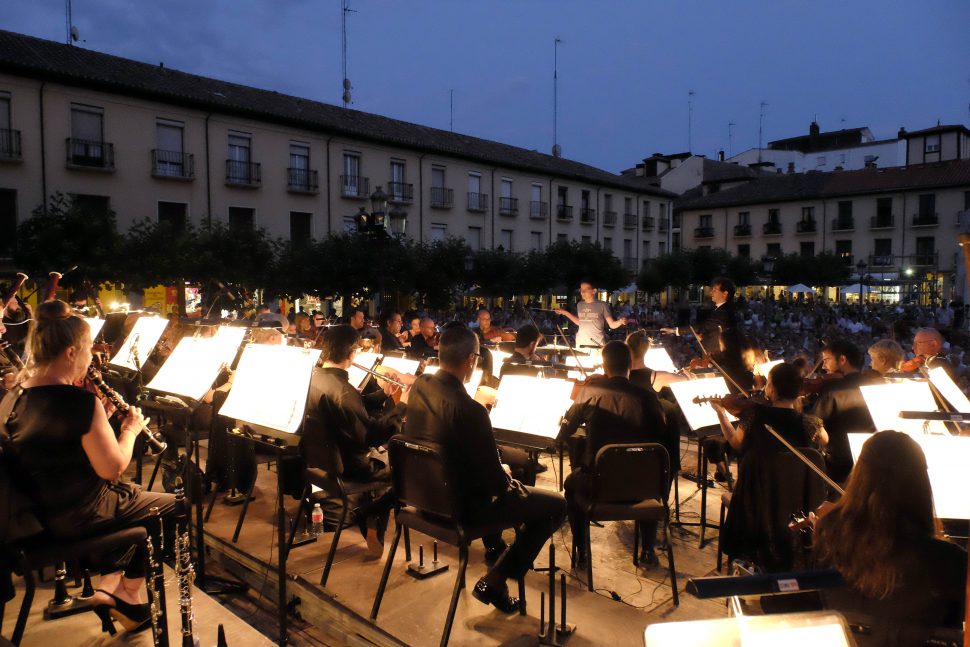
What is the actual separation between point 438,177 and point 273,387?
27.6m

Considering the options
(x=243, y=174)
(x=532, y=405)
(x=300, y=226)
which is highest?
(x=243, y=174)

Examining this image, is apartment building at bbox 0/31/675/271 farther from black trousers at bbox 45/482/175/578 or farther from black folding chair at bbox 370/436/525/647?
black trousers at bbox 45/482/175/578

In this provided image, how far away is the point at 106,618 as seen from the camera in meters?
3.54

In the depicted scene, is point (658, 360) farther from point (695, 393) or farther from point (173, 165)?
point (173, 165)

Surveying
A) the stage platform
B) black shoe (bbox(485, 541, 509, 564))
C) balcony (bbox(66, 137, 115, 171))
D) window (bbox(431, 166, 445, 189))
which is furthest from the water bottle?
window (bbox(431, 166, 445, 189))

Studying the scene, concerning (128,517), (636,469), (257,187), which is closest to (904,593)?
(636,469)

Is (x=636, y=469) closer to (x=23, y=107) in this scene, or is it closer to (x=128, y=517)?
(x=128, y=517)

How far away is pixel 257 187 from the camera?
24438mm

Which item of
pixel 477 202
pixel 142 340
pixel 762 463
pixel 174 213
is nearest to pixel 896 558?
pixel 762 463

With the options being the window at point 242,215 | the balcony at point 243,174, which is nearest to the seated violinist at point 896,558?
the window at point 242,215

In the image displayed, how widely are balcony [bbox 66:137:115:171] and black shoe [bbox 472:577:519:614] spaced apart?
815 inches

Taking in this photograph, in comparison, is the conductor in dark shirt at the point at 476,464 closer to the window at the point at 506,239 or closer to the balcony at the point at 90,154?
the balcony at the point at 90,154

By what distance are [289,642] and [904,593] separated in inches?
119

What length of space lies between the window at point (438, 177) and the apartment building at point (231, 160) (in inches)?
2.1
